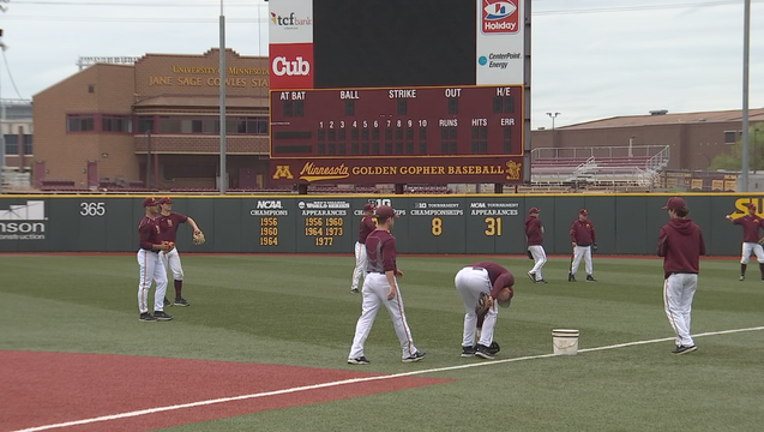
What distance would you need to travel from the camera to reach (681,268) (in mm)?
11594

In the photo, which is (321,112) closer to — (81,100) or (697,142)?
(81,100)

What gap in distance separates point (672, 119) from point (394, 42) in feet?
231

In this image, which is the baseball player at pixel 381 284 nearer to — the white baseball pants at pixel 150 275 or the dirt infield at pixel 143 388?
the dirt infield at pixel 143 388

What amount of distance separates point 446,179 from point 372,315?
2141 cm

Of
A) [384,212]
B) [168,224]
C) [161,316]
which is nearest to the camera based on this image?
[384,212]

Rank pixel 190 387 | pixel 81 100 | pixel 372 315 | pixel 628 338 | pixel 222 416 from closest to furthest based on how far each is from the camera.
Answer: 1. pixel 222 416
2. pixel 190 387
3. pixel 372 315
4. pixel 628 338
5. pixel 81 100

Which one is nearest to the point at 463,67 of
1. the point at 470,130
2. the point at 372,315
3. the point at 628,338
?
the point at 470,130

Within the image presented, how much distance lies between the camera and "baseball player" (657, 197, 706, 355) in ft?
38.0

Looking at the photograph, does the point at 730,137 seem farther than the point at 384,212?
Yes

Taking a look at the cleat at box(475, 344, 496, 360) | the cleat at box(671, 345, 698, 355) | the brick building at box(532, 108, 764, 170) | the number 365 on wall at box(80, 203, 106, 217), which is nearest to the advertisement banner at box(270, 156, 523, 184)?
the number 365 on wall at box(80, 203, 106, 217)

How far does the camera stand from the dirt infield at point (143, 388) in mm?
8406

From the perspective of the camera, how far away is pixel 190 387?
9.70 meters

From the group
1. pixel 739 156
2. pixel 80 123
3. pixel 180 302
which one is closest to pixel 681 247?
pixel 180 302

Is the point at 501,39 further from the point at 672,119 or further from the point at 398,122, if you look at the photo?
the point at 672,119
